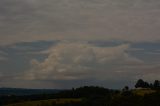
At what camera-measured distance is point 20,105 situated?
196 metres

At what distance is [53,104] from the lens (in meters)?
191

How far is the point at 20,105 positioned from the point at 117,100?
4423 centimetres

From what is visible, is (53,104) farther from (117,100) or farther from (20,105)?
(117,100)

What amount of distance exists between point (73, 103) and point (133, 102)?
90.1ft

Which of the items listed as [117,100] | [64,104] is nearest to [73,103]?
[64,104]

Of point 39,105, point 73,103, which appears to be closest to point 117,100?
point 73,103

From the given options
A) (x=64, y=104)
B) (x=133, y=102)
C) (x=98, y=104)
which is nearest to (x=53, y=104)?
(x=64, y=104)

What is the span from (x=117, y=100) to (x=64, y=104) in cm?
2486

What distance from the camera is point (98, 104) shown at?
197 metres

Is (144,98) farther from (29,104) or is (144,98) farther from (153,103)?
(29,104)

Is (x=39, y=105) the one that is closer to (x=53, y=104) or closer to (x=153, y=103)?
(x=53, y=104)

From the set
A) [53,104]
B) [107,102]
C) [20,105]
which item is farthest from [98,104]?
[20,105]

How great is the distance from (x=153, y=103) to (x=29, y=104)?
56482 millimetres

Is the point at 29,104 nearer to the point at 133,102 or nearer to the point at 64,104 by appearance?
the point at 64,104
